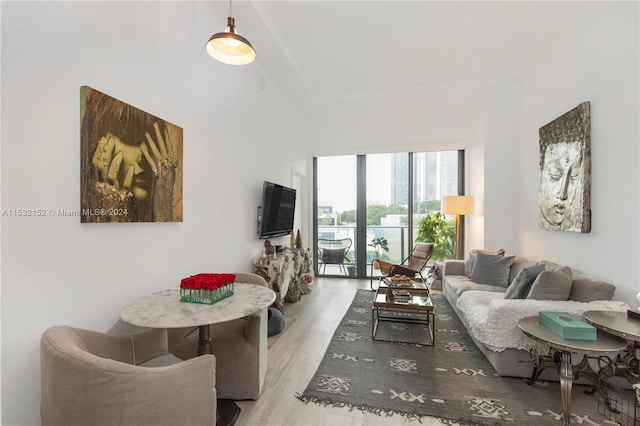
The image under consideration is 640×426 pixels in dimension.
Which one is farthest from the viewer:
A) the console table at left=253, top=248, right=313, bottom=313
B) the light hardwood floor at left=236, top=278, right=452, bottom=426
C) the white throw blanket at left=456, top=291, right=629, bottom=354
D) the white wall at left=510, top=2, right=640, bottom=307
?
the console table at left=253, top=248, right=313, bottom=313

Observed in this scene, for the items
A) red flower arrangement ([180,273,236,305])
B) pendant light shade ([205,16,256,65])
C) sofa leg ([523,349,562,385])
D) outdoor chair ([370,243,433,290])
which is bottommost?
sofa leg ([523,349,562,385])

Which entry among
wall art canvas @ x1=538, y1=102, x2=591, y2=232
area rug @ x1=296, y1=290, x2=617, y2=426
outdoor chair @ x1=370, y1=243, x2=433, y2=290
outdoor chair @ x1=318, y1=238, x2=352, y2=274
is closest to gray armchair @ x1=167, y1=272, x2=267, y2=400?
area rug @ x1=296, y1=290, x2=617, y2=426

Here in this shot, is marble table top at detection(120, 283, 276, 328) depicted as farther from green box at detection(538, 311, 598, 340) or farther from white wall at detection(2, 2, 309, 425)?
green box at detection(538, 311, 598, 340)

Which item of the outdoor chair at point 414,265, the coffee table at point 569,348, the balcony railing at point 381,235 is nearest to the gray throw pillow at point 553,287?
the coffee table at point 569,348

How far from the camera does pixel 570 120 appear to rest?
3.04 m

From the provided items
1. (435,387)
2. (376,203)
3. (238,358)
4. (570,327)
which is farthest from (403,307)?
(376,203)

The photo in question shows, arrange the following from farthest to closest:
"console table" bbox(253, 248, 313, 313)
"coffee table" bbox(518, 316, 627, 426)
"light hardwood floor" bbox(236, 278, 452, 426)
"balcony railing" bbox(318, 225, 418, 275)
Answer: "balcony railing" bbox(318, 225, 418, 275) → "console table" bbox(253, 248, 313, 313) → "light hardwood floor" bbox(236, 278, 452, 426) → "coffee table" bbox(518, 316, 627, 426)

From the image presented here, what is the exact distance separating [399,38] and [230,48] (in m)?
2.43

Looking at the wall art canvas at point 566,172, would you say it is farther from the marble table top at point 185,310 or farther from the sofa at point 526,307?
the marble table top at point 185,310

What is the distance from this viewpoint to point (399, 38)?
11.7 feet

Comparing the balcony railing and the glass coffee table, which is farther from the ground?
the balcony railing

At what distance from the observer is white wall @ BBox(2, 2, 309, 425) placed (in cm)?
139

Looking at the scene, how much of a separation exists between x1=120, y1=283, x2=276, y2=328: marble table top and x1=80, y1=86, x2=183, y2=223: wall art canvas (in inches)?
23.3

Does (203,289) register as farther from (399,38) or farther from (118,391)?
(399,38)
